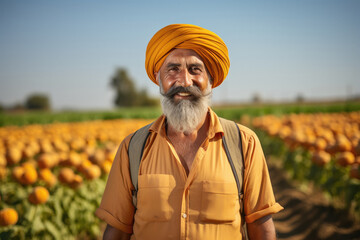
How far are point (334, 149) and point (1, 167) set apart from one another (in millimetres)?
5879

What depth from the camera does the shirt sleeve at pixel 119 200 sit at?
1.74 m

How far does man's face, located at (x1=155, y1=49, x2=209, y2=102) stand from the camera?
73.6 inches

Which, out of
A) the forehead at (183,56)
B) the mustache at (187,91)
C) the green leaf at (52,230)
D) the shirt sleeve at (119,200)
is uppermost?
the forehead at (183,56)

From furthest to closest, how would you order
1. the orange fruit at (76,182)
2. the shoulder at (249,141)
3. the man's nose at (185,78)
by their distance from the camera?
the orange fruit at (76,182), the man's nose at (185,78), the shoulder at (249,141)

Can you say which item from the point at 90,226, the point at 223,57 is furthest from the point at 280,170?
the point at 223,57

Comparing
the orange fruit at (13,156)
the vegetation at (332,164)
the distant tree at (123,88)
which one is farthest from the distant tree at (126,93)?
the orange fruit at (13,156)

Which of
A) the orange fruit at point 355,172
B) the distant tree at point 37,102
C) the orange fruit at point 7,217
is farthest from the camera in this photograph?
the distant tree at point 37,102

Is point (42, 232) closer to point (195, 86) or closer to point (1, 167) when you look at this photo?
point (1, 167)

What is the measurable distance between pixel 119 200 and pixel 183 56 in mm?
1130

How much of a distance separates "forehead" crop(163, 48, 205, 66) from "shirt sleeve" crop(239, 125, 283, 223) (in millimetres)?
720

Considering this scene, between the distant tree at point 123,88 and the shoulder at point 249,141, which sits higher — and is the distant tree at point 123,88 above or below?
above

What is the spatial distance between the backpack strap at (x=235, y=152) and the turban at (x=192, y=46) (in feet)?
1.79

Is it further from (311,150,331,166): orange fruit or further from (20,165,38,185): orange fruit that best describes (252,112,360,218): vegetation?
(20,165,38,185): orange fruit

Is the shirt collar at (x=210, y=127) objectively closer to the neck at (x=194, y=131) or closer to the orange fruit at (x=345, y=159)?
the neck at (x=194, y=131)
